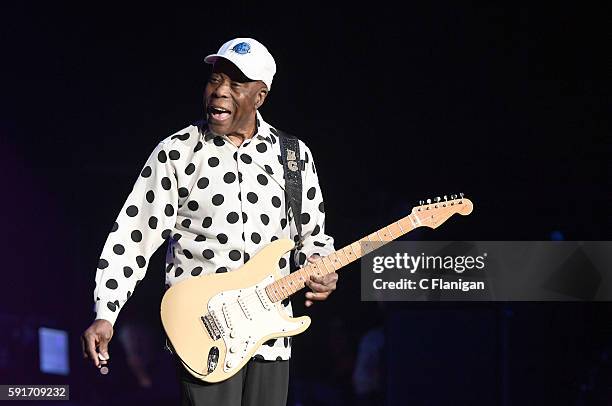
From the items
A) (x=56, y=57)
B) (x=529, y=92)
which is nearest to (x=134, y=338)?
(x=56, y=57)

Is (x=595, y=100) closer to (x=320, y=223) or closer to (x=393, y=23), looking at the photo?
(x=393, y=23)

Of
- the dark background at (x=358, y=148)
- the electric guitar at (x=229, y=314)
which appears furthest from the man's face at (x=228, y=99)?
the dark background at (x=358, y=148)

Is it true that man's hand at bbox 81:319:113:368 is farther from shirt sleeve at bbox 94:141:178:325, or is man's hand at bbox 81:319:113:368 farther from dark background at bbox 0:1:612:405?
dark background at bbox 0:1:612:405

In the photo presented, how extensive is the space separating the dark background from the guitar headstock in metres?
1.69

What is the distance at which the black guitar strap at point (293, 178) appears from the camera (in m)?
3.06

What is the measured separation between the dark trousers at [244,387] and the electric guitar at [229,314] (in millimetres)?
50

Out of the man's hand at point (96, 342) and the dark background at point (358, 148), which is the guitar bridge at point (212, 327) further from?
the dark background at point (358, 148)

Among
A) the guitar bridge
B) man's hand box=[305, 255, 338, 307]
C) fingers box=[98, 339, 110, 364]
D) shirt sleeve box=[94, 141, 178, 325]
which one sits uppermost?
shirt sleeve box=[94, 141, 178, 325]

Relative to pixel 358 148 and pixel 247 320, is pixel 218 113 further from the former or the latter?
pixel 358 148

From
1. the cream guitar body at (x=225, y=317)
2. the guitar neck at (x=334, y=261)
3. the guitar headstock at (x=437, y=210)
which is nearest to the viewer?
the cream guitar body at (x=225, y=317)

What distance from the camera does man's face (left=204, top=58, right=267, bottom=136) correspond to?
296cm

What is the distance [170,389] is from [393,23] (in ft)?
8.24

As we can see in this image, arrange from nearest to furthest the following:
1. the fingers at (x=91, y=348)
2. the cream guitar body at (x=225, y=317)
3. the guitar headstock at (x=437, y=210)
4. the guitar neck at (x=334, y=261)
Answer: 1. the fingers at (x=91, y=348)
2. the cream guitar body at (x=225, y=317)
3. the guitar neck at (x=334, y=261)
4. the guitar headstock at (x=437, y=210)

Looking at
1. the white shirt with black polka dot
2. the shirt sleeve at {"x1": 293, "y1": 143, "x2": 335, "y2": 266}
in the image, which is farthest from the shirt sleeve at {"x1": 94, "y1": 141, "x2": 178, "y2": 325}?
the shirt sleeve at {"x1": 293, "y1": 143, "x2": 335, "y2": 266}
